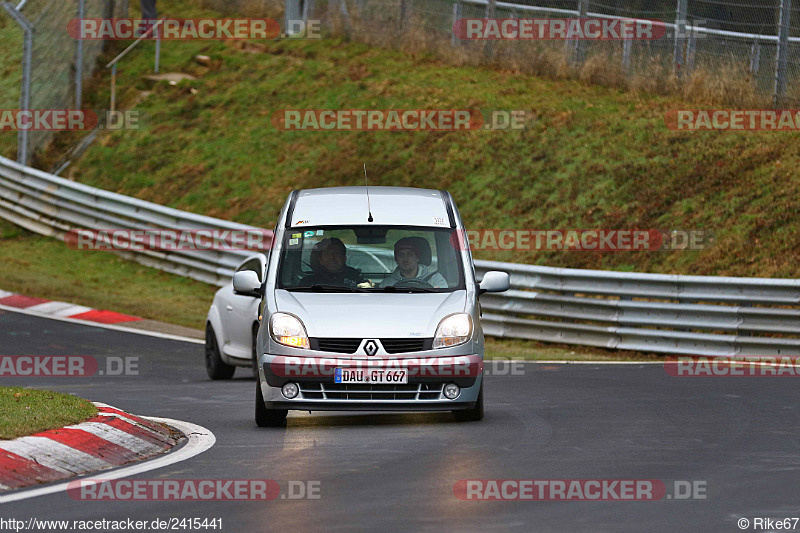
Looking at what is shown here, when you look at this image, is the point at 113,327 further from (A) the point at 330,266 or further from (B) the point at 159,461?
(B) the point at 159,461

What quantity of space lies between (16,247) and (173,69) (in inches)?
360

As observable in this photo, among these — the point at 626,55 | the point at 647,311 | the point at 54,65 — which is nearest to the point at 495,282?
the point at 647,311

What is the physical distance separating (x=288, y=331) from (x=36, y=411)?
1926 millimetres

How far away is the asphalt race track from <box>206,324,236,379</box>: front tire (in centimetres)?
20

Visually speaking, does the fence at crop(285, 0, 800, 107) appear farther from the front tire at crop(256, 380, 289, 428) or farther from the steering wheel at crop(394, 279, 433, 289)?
the front tire at crop(256, 380, 289, 428)

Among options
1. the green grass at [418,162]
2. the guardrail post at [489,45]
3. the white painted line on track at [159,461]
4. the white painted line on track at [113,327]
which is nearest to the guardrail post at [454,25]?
the green grass at [418,162]

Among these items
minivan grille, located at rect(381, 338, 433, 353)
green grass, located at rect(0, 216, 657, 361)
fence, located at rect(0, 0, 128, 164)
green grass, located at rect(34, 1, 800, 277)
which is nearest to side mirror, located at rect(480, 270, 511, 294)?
minivan grille, located at rect(381, 338, 433, 353)

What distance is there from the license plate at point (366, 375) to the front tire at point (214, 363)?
553cm

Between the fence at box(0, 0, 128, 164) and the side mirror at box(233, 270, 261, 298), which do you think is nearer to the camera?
the side mirror at box(233, 270, 261, 298)

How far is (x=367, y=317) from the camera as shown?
36.4 feet

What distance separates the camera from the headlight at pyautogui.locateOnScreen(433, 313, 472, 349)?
1120 cm

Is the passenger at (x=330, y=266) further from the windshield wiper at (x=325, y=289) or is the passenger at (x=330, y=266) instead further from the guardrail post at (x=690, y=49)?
the guardrail post at (x=690, y=49)

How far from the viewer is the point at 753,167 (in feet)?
79.5

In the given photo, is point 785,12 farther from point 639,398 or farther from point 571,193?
point 639,398
